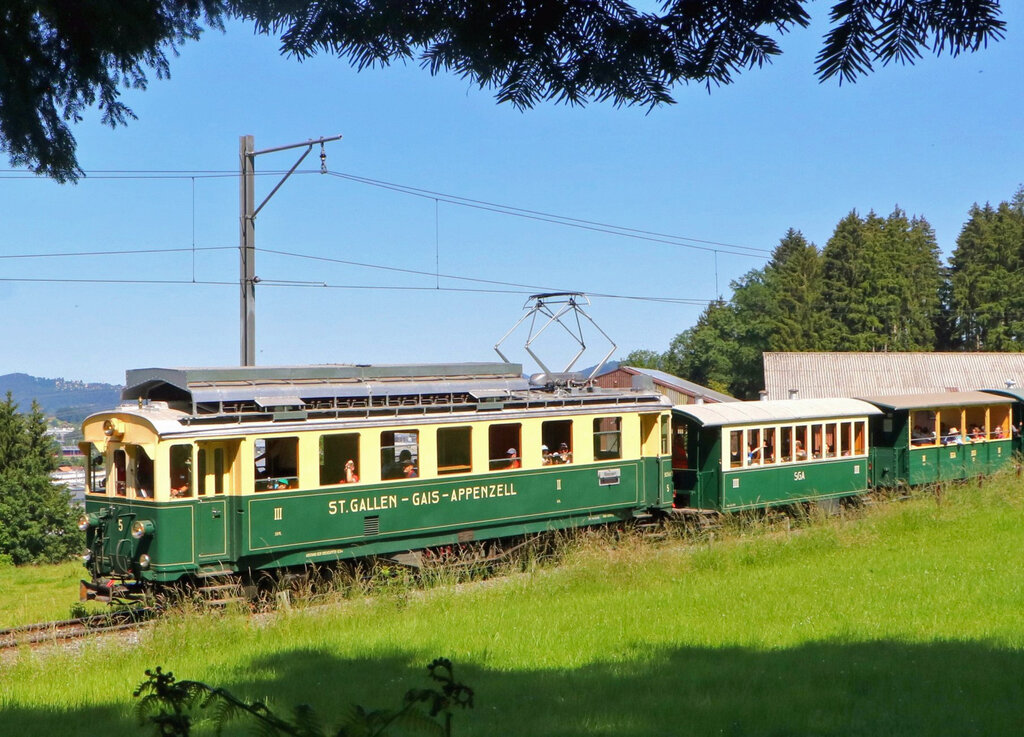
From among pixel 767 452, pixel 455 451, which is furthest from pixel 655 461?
pixel 455 451

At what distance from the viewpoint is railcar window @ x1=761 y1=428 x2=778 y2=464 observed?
19.8 m

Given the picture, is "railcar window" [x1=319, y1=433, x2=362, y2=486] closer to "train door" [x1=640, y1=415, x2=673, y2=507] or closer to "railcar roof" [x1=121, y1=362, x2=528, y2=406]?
"railcar roof" [x1=121, y1=362, x2=528, y2=406]

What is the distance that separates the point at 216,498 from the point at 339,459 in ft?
5.93

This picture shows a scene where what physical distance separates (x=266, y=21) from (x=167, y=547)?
32.7 ft

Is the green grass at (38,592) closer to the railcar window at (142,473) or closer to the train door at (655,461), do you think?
the railcar window at (142,473)

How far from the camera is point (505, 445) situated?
1606 centimetres

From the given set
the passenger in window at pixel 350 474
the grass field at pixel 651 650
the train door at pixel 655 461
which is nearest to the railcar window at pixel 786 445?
the train door at pixel 655 461

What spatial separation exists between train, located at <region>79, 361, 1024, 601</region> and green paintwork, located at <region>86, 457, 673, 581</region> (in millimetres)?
22

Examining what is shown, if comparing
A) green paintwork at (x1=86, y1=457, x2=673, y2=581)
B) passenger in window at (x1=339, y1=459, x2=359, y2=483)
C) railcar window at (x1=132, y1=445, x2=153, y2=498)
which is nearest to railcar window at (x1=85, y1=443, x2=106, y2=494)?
green paintwork at (x1=86, y1=457, x2=673, y2=581)

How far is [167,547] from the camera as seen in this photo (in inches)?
497

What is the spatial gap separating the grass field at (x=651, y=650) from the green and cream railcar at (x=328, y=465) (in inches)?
63.8

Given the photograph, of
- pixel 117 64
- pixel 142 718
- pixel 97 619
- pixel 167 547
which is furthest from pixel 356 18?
pixel 97 619

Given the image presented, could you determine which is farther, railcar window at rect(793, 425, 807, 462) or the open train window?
railcar window at rect(793, 425, 807, 462)

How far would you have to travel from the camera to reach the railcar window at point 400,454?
1450 cm
